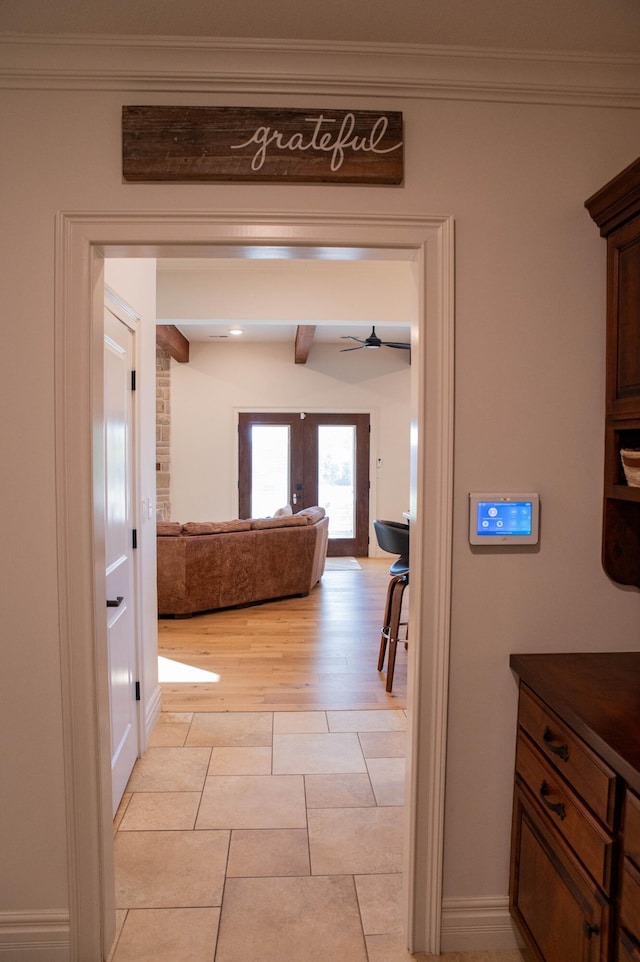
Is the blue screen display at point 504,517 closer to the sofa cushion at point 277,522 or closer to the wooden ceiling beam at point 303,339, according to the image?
the sofa cushion at point 277,522

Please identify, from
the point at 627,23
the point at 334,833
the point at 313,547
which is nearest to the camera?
the point at 627,23

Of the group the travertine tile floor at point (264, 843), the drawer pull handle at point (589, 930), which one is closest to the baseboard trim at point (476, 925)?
the travertine tile floor at point (264, 843)

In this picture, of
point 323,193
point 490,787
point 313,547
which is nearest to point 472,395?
point 323,193

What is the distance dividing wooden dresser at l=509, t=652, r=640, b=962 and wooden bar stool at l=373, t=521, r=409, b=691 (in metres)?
1.86

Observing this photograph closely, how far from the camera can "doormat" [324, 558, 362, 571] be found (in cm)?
744

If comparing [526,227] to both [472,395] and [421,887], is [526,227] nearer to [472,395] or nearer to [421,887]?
[472,395]

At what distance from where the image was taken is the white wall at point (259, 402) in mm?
8164

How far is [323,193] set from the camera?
5.25ft

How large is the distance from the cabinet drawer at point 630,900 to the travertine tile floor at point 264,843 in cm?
78

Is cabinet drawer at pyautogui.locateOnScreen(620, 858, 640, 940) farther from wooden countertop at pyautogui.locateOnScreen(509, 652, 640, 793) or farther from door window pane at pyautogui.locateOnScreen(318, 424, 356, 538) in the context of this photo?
door window pane at pyautogui.locateOnScreen(318, 424, 356, 538)

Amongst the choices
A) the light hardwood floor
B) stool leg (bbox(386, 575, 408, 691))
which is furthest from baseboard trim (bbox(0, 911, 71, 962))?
stool leg (bbox(386, 575, 408, 691))

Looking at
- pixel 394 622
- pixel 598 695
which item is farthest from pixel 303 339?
pixel 598 695

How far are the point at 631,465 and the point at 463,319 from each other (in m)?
0.61

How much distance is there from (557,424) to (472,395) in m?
0.27
